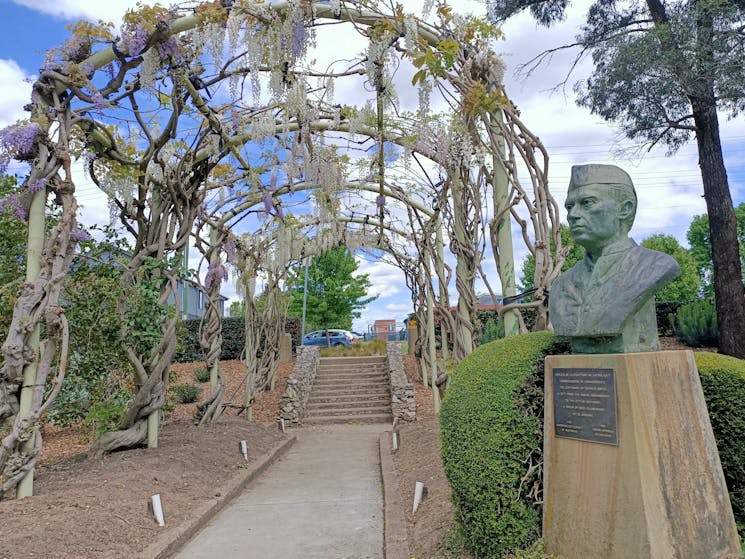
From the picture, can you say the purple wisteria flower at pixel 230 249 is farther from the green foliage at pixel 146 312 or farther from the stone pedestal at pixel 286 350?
the stone pedestal at pixel 286 350

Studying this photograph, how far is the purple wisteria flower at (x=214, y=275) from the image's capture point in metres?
8.45

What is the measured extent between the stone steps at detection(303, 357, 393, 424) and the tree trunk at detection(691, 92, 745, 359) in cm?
617

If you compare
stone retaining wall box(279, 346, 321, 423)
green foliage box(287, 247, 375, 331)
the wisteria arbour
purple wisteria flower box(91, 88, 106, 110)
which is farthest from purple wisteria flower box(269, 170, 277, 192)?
green foliage box(287, 247, 375, 331)

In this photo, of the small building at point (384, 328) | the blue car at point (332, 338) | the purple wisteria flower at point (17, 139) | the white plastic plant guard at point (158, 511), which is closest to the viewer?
the white plastic plant guard at point (158, 511)

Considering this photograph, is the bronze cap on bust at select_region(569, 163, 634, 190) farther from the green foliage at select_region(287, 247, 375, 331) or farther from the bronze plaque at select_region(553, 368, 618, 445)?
the green foliage at select_region(287, 247, 375, 331)

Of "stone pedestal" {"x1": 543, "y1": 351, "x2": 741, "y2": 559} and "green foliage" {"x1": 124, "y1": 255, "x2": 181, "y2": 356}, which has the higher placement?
"green foliage" {"x1": 124, "y1": 255, "x2": 181, "y2": 356}

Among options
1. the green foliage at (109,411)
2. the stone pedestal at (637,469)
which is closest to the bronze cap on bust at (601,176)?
Answer: the stone pedestal at (637,469)

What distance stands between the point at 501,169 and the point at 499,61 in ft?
2.83

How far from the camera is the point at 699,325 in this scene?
1121cm

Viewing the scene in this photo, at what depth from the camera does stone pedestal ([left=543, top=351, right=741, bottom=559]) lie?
2512 mm

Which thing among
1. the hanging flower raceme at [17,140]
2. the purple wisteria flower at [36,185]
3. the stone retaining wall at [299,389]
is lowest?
the stone retaining wall at [299,389]

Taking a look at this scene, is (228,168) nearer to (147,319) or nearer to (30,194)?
(147,319)

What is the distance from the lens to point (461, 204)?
6031mm

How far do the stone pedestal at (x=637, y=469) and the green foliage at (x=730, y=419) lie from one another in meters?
0.53
